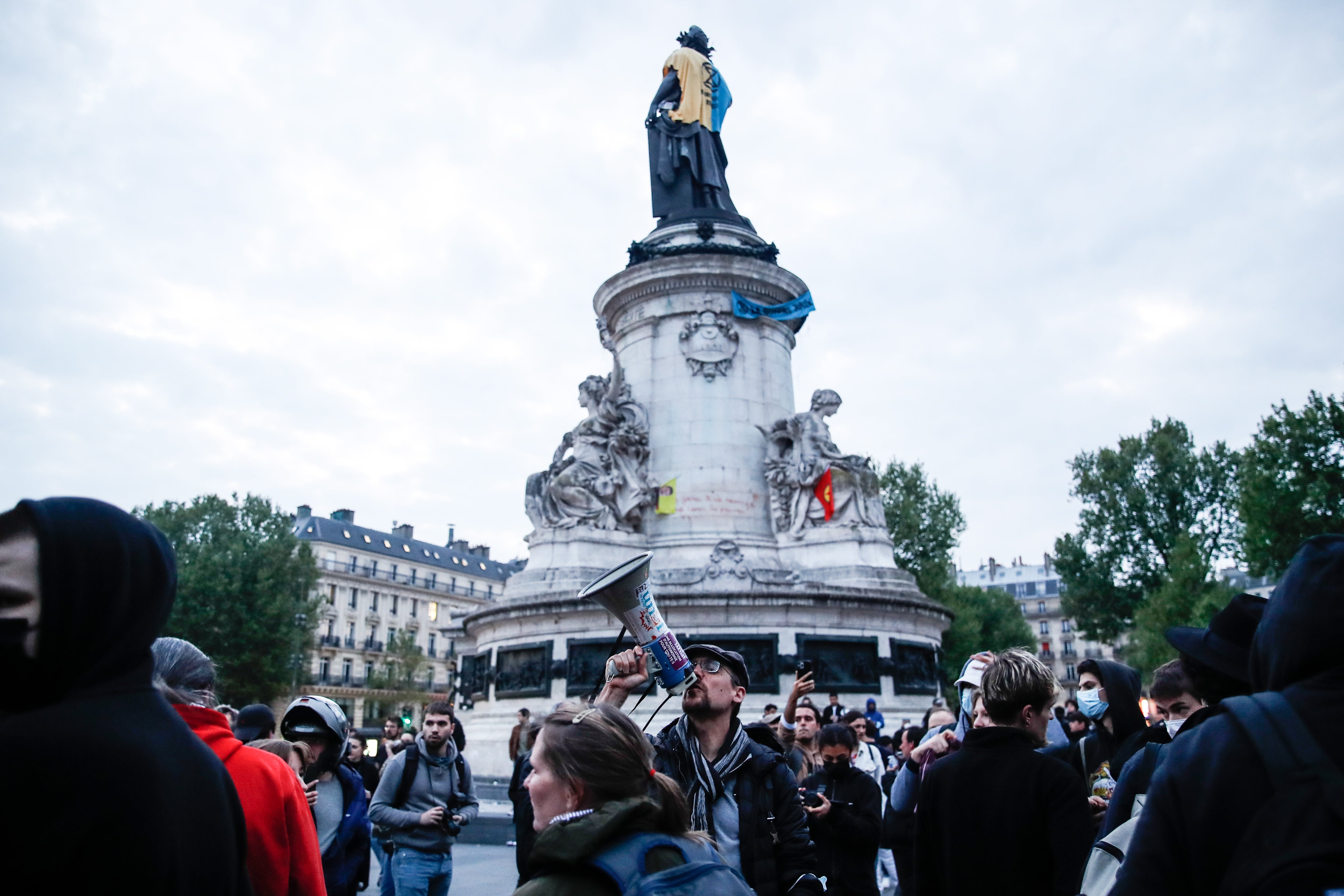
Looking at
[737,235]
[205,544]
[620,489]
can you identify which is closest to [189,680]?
[620,489]

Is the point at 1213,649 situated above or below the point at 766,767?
above

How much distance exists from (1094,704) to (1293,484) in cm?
2673

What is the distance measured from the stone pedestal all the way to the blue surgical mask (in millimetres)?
10447

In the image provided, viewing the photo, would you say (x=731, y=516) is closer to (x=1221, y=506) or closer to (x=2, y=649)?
(x=2, y=649)

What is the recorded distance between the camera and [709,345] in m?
20.4

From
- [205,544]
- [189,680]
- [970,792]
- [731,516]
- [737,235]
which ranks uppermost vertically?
[737,235]

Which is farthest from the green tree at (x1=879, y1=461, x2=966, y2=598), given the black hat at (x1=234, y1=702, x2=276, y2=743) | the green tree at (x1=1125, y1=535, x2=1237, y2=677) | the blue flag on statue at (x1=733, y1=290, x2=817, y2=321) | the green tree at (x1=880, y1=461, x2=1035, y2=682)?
the black hat at (x1=234, y1=702, x2=276, y2=743)

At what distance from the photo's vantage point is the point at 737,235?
73.2ft

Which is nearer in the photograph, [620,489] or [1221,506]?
[620,489]

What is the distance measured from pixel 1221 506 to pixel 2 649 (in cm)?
4851

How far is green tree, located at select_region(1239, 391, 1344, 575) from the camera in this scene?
2709 cm

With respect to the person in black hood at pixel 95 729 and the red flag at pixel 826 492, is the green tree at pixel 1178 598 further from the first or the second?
the person in black hood at pixel 95 729

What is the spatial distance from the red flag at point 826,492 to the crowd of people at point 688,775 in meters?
13.9

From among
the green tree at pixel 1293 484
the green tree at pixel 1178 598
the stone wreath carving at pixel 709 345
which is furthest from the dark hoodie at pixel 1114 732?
the green tree at pixel 1178 598
